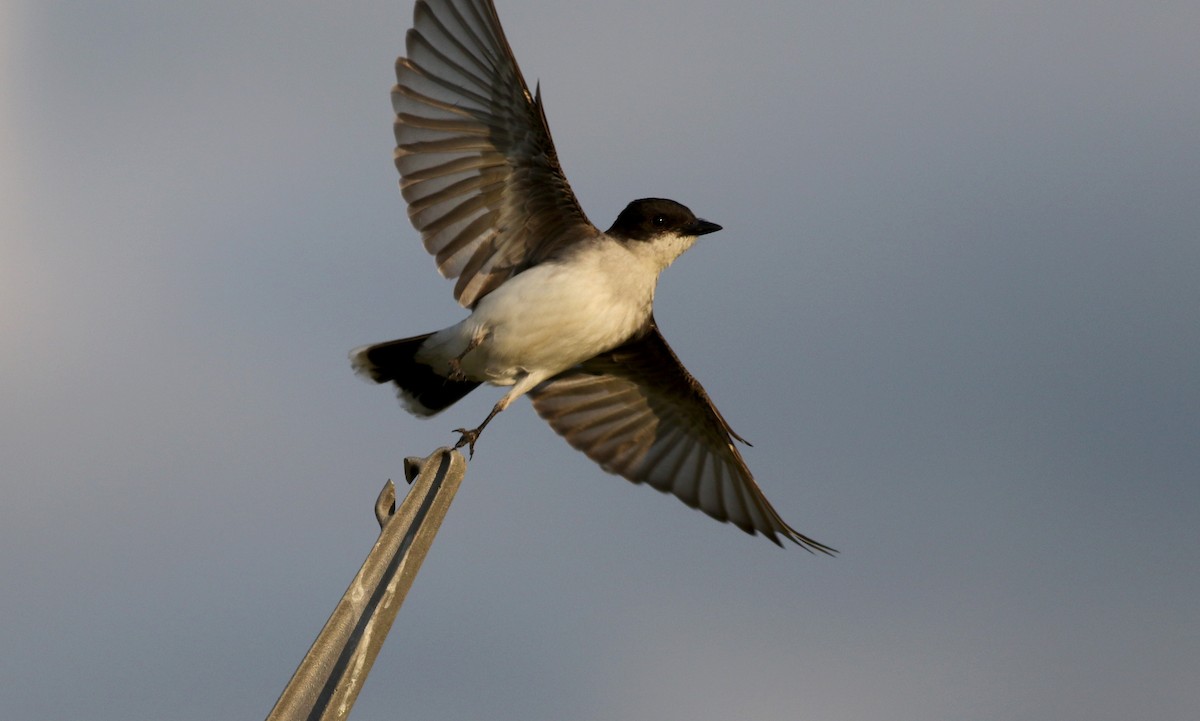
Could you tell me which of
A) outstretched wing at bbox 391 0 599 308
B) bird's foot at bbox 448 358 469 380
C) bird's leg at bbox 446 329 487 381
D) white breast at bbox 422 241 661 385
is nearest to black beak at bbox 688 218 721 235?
white breast at bbox 422 241 661 385

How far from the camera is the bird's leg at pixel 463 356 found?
10.8 meters

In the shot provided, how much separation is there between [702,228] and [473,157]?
1990mm

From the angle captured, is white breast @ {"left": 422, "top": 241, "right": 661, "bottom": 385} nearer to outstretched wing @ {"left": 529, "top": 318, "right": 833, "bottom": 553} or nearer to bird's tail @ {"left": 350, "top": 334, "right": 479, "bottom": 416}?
bird's tail @ {"left": 350, "top": 334, "right": 479, "bottom": 416}

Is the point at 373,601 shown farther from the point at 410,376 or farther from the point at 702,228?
the point at 702,228

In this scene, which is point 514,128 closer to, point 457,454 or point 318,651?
point 457,454

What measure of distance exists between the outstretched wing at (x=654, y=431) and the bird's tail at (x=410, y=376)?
166cm

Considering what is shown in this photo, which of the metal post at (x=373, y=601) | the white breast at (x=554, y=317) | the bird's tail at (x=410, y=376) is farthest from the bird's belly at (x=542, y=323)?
the metal post at (x=373, y=601)

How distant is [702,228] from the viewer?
12008 millimetres

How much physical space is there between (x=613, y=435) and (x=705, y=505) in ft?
3.40

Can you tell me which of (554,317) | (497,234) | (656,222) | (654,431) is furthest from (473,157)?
(654,431)

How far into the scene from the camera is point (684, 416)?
1332cm

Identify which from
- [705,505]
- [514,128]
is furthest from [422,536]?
[705,505]

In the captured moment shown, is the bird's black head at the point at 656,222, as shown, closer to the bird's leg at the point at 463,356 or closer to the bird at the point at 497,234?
the bird at the point at 497,234

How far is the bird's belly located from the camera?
1072 centimetres
